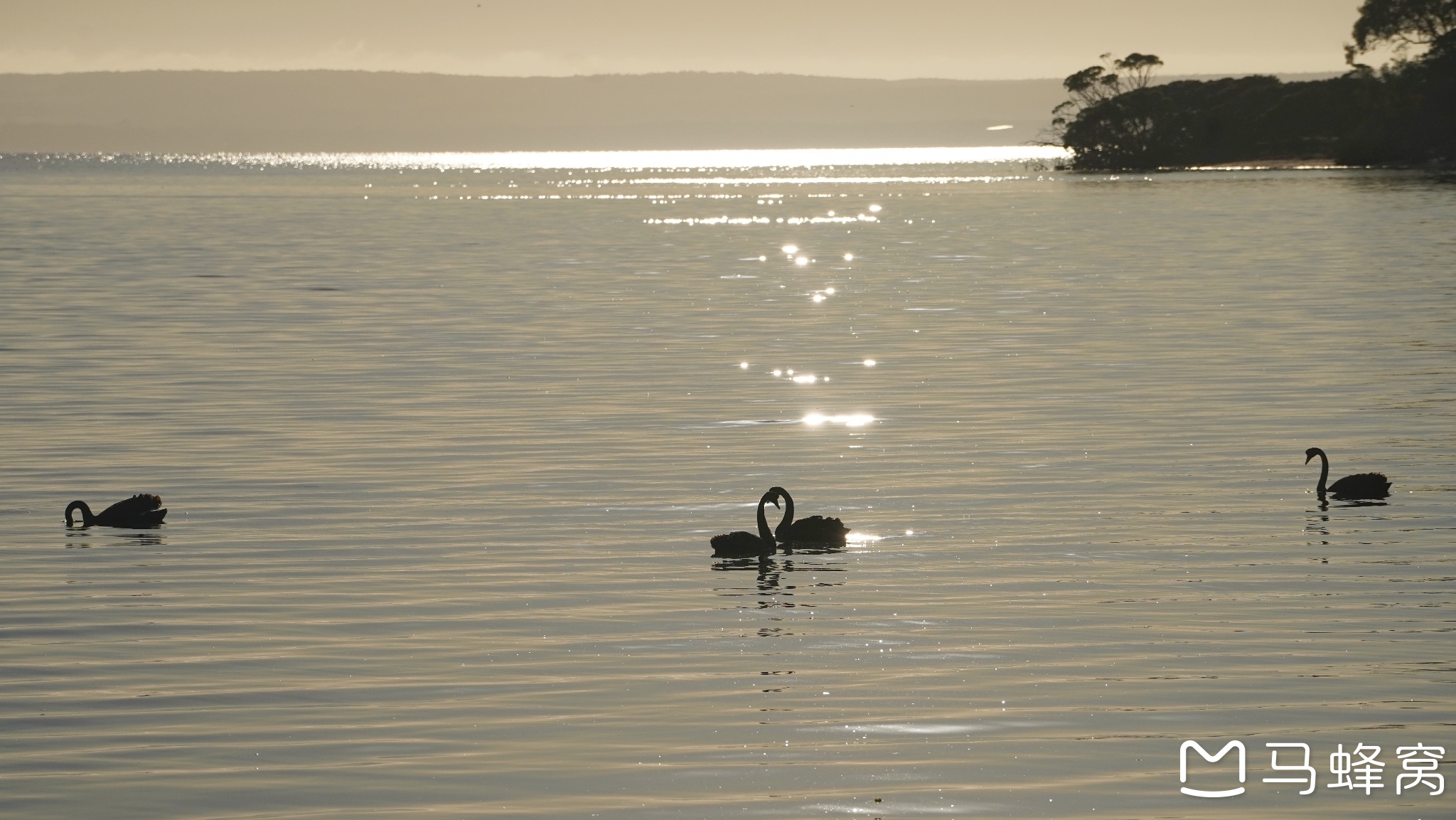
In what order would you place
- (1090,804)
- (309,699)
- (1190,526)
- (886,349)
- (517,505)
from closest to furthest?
(1090,804) → (309,699) → (1190,526) → (517,505) → (886,349)

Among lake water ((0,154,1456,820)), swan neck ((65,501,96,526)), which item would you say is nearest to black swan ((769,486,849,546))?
lake water ((0,154,1456,820))

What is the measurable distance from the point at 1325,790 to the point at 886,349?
97.7 feet

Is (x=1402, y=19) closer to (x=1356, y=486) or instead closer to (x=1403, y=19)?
(x=1403, y=19)

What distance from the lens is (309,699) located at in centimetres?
1362

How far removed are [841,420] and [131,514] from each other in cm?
1221

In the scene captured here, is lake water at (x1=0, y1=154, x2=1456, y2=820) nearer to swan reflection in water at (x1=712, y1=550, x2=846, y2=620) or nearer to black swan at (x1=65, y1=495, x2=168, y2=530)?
swan reflection in water at (x1=712, y1=550, x2=846, y2=620)

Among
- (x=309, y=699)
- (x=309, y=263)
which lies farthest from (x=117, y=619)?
(x=309, y=263)

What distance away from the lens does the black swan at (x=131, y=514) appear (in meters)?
20.6

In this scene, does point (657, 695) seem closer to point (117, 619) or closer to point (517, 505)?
point (117, 619)

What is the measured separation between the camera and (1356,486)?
21.6m

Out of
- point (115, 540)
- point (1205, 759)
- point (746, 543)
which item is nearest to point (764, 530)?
point (746, 543)

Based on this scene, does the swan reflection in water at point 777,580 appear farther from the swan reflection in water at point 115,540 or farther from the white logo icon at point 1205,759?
the swan reflection in water at point 115,540

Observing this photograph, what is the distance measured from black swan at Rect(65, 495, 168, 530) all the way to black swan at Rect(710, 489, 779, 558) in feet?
20.5

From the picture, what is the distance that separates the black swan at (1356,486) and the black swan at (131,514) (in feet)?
42.0
